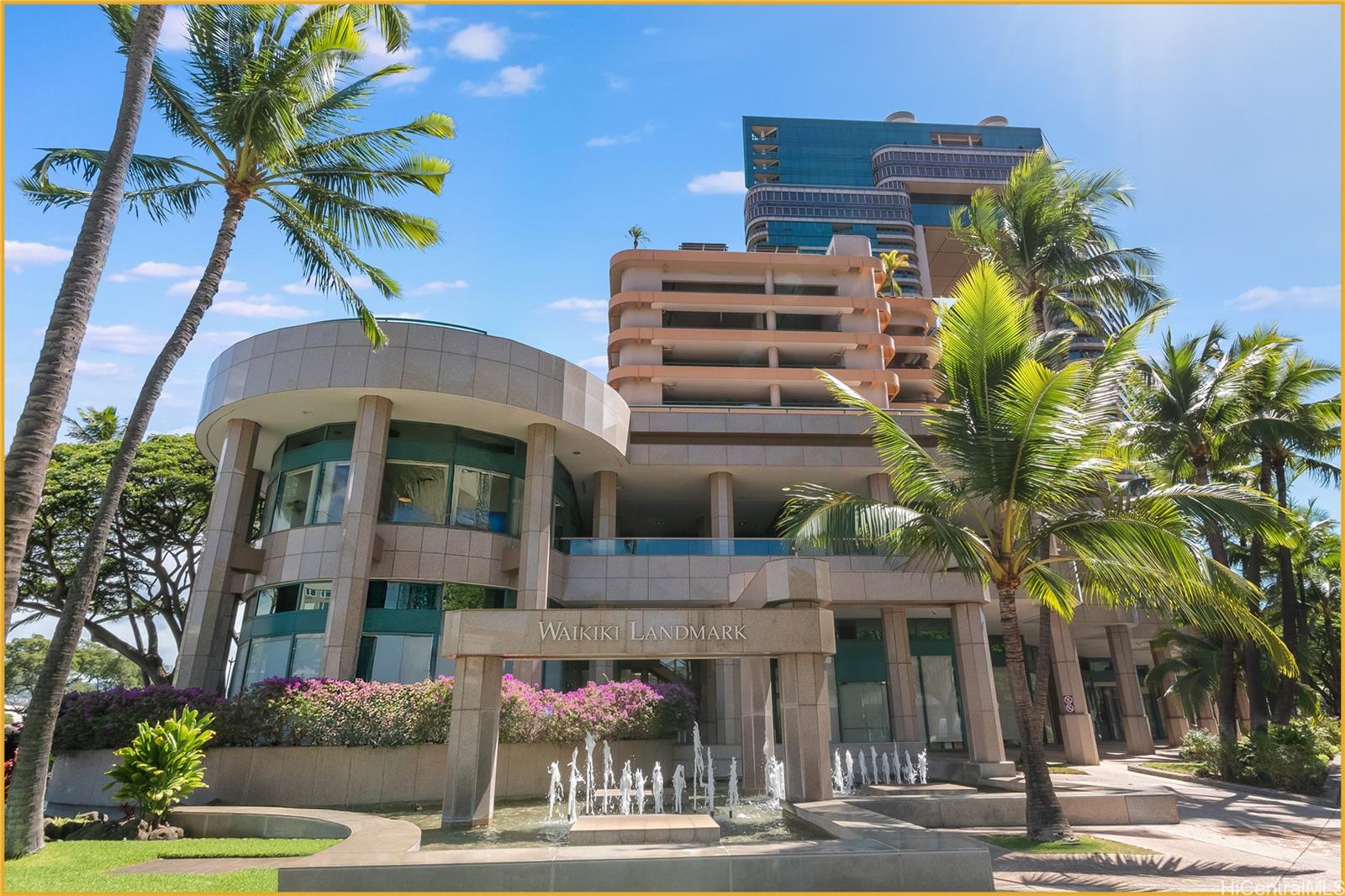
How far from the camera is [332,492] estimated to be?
2158cm

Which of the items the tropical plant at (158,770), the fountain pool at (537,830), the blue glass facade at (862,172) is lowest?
the fountain pool at (537,830)

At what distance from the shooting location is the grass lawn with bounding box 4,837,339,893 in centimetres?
849

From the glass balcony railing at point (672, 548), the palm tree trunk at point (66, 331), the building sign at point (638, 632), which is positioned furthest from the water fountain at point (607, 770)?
the palm tree trunk at point (66, 331)

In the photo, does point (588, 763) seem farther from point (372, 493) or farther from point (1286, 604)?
point (1286, 604)

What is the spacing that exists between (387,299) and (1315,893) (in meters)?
18.7

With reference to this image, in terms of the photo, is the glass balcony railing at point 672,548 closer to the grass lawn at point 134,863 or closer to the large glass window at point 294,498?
the large glass window at point 294,498

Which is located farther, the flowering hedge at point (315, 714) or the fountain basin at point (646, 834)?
the flowering hedge at point (315, 714)

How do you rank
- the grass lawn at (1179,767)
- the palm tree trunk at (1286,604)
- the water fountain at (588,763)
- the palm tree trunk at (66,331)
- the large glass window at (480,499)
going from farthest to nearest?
the large glass window at (480,499)
the palm tree trunk at (1286,604)
the grass lawn at (1179,767)
the water fountain at (588,763)
the palm tree trunk at (66,331)

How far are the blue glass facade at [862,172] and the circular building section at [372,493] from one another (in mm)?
82193

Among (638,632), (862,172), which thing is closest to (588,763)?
(638,632)

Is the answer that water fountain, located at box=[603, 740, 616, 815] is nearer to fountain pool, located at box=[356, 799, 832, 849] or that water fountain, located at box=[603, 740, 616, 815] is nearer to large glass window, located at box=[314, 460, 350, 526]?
fountain pool, located at box=[356, 799, 832, 849]

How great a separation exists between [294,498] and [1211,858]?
22.3 m

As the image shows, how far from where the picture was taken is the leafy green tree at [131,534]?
25266 millimetres

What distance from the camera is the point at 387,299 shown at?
1795 centimetres
